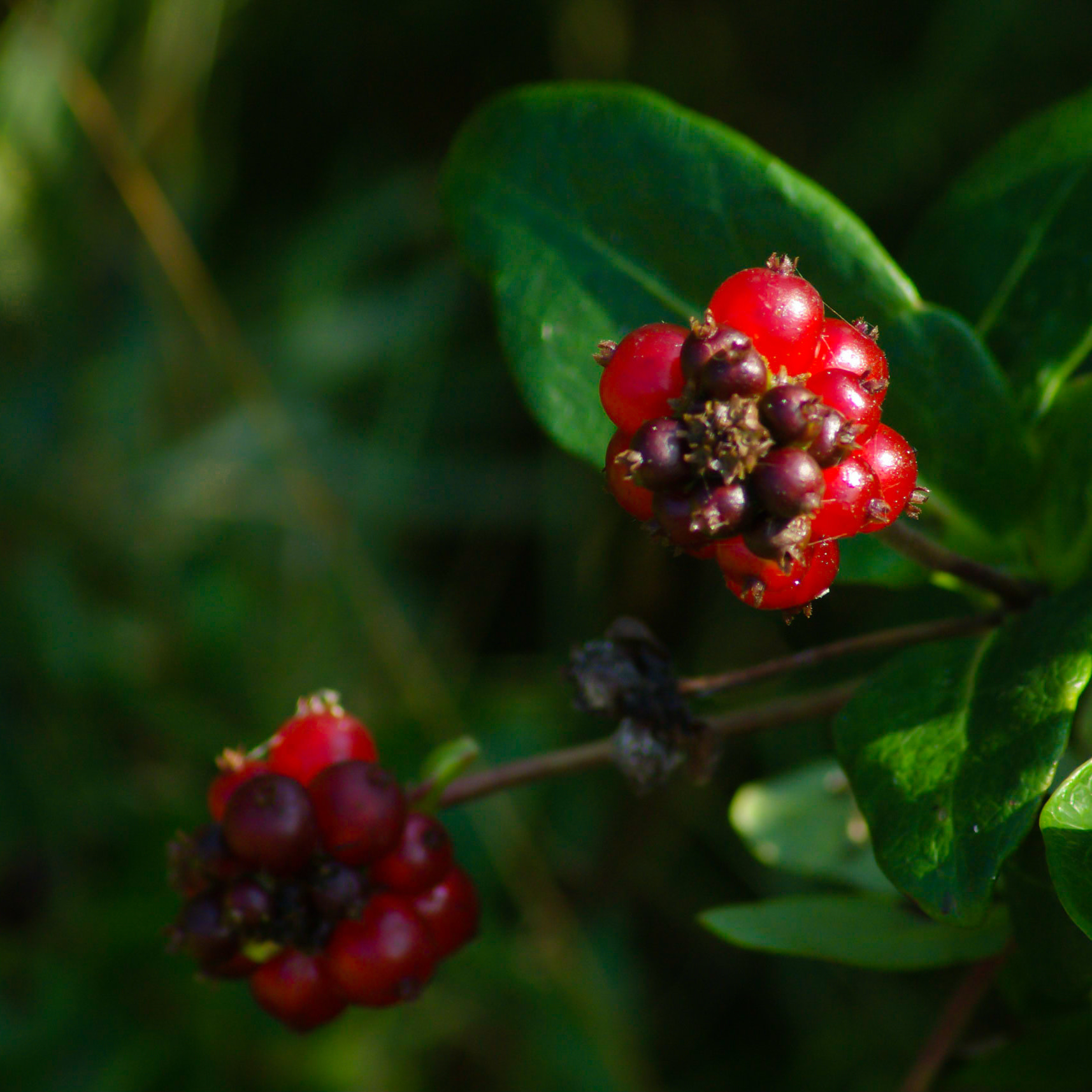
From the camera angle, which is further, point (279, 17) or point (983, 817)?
point (279, 17)

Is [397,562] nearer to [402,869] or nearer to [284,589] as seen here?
[284,589]

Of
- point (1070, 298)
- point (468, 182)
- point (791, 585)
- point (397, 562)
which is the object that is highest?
point (468, 182)

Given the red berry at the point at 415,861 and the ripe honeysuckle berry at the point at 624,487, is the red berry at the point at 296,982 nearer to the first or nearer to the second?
the red berry at the point at 415,861

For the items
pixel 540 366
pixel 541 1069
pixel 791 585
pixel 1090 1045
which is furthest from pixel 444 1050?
pixel 791 585

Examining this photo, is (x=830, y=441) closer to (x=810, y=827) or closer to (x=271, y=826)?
(x=271, y=826)

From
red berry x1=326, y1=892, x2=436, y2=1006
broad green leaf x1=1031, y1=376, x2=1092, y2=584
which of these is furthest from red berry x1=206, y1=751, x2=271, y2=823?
broad green leaf x1=1031, y1=376, x2=1092, y2=584

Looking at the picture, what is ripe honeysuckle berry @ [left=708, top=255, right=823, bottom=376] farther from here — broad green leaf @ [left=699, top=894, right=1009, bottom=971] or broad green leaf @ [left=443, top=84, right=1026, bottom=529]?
broad green leaf @ [left=699, top=894, right=1009, bottom=971]

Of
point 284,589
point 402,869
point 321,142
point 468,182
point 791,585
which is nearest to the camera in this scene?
point 791,585
